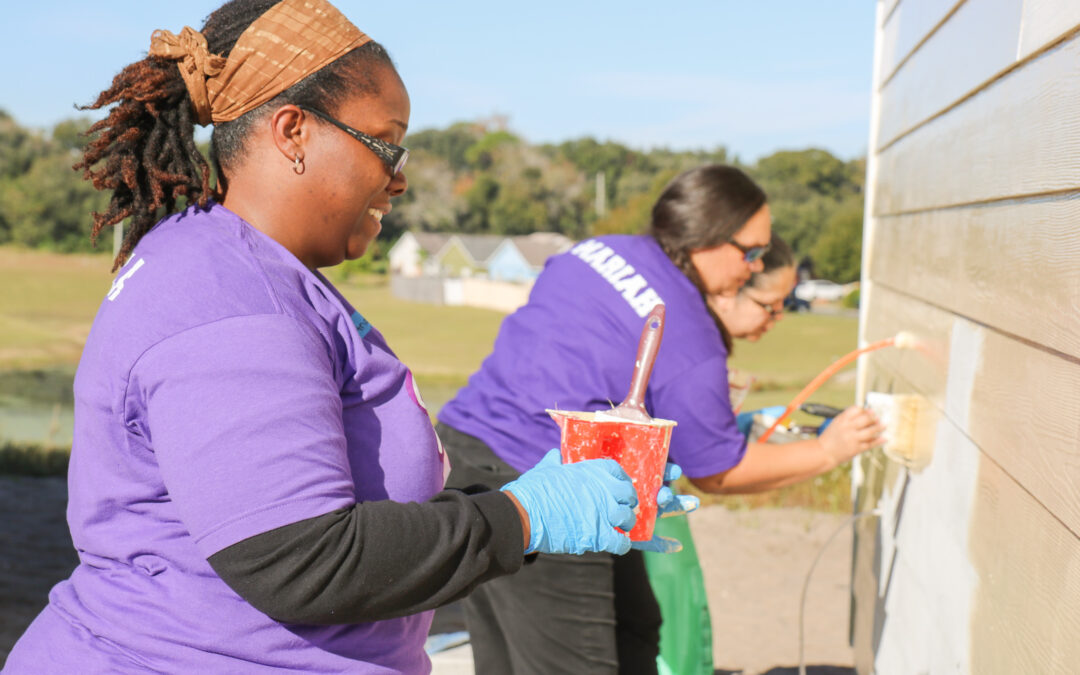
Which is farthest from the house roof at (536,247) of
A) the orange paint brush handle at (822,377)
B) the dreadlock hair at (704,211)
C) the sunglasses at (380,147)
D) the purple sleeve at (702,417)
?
the sunglasses at (380,147)

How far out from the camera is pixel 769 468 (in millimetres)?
2807

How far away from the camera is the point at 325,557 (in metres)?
1.20

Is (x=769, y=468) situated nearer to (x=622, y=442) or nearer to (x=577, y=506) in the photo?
(x=622, y=442)

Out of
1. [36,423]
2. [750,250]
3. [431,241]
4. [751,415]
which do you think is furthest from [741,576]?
[431,241]

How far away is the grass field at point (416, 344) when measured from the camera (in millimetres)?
14320

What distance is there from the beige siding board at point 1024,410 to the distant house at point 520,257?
48.0m

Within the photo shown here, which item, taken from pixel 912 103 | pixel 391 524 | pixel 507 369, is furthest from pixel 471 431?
pixel 912 103

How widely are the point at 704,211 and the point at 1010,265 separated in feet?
3.73

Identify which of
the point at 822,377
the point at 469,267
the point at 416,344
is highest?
the point at 822,377

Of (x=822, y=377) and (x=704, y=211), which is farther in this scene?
(x=822, y=377)

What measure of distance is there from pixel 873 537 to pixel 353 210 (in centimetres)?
285

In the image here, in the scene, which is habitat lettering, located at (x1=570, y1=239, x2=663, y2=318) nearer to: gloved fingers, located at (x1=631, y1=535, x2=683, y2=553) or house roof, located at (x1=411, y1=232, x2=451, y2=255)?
gloved fingers, located at (x1=631, y1=535, x2=683, y2=553)

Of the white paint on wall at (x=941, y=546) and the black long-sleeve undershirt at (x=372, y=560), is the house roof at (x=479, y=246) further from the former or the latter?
the black long-sleeve undershirt at (x=372, y=560)

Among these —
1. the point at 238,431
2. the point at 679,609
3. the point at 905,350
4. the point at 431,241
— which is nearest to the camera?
the point at 238,431
